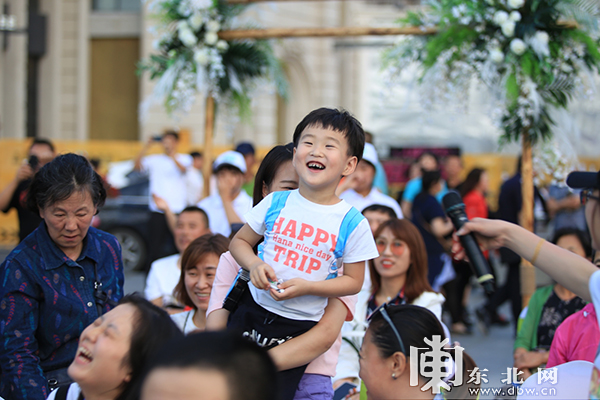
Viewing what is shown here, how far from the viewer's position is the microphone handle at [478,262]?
79.5 inches

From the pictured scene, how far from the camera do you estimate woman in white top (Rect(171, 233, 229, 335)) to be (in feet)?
12.4

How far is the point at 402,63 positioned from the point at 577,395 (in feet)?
13.9

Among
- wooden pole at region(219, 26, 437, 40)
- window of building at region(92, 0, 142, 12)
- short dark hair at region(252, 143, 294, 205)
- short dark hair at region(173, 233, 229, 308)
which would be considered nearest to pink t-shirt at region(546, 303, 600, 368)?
short dark hair at region(252, 143, 294, 205)

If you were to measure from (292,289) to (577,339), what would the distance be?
5.61 feet

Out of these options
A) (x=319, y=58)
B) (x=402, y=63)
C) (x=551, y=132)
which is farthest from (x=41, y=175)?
(x=319, y=58)

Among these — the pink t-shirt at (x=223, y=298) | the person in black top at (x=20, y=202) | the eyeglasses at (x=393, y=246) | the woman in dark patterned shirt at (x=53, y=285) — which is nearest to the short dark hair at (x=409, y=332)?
the pink t-shirt at (x=223, y=298)

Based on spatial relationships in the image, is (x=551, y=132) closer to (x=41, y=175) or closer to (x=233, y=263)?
(x=233, y=263)

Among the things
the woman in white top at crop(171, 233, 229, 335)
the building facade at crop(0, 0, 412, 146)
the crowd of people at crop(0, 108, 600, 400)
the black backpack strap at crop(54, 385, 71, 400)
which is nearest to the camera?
the crowd of people at crop(0, 108, 600, 400)

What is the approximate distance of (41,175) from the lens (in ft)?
9.30

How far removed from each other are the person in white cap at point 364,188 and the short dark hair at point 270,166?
2.81 metres

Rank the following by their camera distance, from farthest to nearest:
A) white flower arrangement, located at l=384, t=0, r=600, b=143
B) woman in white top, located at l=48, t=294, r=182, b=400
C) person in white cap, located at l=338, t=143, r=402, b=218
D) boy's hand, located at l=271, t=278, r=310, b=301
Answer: person in white cap, located at l=338, t=143, r=402, b=218 < white flower arrangement, located at l=384, t=0, r=600, b=143 < boy's hand, located at l=271, t=278, r=310, b=301 < woman in white top, located at l=48, t=294, r=182, b=400

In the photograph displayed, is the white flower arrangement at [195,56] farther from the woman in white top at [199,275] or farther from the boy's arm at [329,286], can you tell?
the boy's arm at [329,286]

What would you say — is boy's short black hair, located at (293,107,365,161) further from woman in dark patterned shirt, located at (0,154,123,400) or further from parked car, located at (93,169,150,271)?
parked car, located at (93,169,150,271)

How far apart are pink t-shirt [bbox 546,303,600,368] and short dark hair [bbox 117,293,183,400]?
2.02m
